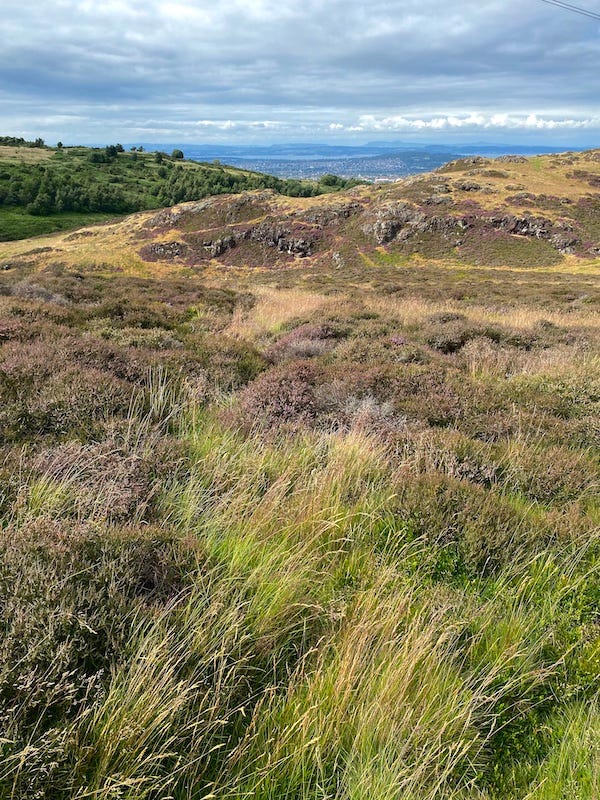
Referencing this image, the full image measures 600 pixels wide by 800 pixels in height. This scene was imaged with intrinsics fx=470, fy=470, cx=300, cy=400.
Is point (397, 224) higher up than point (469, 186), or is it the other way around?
point (469, 186)

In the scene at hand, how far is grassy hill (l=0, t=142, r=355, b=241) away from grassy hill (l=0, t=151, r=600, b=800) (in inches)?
3866

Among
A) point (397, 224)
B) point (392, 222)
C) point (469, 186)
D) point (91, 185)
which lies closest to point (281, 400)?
point (397, 224)

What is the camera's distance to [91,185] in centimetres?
→ 11919

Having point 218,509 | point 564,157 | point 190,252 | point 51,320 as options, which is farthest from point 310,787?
point 564,157

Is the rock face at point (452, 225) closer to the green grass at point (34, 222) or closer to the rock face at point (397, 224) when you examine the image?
the rock face at point (397, 224)

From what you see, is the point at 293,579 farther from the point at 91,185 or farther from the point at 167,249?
the point at 91,185

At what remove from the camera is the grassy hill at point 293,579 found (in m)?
1.61

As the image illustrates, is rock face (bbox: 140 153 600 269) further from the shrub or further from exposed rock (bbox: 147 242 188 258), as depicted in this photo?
the shrub

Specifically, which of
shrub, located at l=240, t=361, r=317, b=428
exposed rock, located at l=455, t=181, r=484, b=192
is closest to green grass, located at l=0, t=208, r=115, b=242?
exposed rock, located at l=455, t=181, r=484, b=192

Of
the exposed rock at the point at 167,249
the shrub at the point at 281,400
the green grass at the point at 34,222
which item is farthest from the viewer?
the green grass at the point at 34,222

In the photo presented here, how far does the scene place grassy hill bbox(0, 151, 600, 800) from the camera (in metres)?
1.61

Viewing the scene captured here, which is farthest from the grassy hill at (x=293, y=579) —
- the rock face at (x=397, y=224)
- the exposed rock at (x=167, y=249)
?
the exposed rock at (x=167, y=249)

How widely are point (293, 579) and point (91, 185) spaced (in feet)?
458

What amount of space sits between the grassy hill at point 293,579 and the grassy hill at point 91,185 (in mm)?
98184
